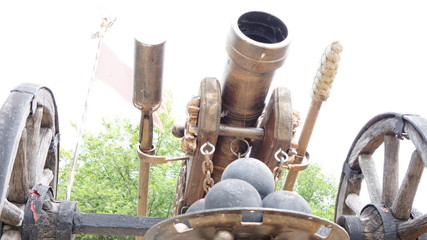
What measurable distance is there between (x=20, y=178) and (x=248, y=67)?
1.71m

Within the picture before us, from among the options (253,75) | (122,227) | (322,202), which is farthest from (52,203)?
(322,202)

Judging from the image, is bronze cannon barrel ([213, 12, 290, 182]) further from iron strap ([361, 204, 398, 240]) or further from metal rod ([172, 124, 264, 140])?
iron strap ([361, 204, 398, 240])

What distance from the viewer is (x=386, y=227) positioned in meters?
3.85

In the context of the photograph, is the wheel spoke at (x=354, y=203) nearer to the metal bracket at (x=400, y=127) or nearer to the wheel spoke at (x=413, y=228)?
the wheel spoke at (x=413, y=228)

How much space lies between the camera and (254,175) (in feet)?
8.02

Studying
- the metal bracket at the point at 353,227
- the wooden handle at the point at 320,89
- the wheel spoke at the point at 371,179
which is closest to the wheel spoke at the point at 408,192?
the metal bracket at the point at 353,227

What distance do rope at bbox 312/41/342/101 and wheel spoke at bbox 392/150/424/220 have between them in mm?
967

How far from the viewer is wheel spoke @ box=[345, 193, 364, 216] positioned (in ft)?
15.1

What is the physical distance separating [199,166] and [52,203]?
1.07 metres

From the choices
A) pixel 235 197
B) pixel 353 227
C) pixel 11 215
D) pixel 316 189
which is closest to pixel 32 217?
pixel 11 215

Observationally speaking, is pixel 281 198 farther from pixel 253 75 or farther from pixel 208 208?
pixel 253 75

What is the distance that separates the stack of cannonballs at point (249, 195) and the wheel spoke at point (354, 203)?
2.36m

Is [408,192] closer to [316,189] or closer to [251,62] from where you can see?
[251,62]

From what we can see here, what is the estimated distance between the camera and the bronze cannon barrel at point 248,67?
3.76 meters
